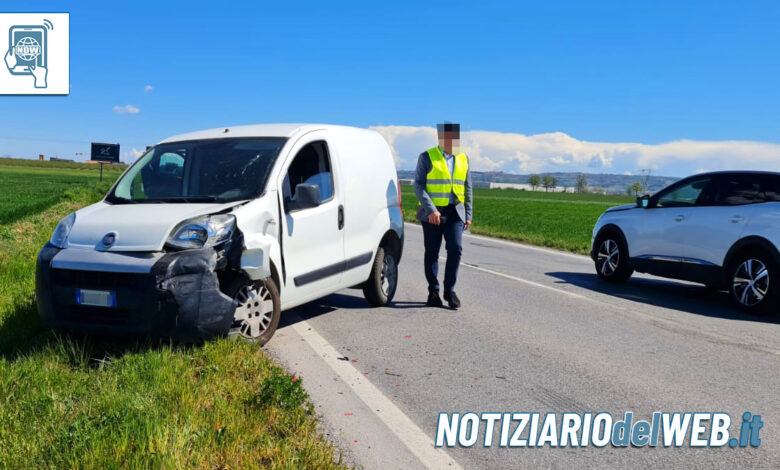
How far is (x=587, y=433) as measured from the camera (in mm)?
4023

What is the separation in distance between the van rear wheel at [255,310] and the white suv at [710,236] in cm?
573

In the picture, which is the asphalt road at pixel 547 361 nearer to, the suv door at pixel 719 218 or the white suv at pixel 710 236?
the white suv at pixel 710 236

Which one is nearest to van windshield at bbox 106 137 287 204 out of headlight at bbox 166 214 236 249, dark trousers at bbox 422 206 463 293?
headlight at bbox 166 214 236 249

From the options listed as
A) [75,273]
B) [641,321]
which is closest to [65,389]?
[75,273]

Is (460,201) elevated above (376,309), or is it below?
above

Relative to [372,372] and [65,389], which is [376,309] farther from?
[65,389]

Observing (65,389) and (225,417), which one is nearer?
(225,417)

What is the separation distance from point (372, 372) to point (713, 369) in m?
2.73

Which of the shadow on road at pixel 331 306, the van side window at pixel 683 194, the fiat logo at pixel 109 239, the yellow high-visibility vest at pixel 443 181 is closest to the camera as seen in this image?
the fiat logo at pixel 109 239

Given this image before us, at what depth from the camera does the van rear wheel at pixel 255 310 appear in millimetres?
5477

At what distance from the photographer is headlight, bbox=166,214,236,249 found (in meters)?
5.08

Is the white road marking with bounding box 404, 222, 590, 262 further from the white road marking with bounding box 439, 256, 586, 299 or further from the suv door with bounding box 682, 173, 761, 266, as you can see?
the suv door with bounding box 682, 173, 761, 266

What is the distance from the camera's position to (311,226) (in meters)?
6.26

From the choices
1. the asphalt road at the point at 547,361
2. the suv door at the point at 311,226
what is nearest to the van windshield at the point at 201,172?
the suv door at the point at 311,226
